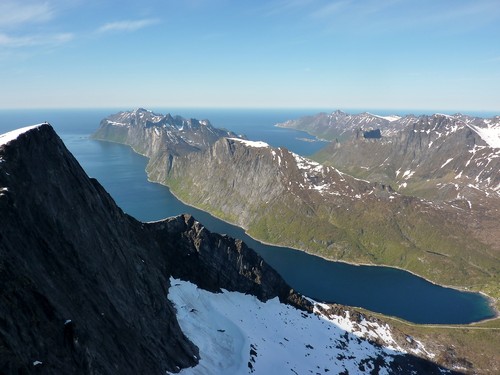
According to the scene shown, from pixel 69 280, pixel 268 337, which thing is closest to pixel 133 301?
pixel 69 280

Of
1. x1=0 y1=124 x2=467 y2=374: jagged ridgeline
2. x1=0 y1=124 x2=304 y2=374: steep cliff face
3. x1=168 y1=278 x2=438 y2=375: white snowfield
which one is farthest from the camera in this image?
x1=168 y1=278 x2=438 y2=375: white snowfield

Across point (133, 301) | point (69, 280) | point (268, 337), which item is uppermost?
point (69, 280)

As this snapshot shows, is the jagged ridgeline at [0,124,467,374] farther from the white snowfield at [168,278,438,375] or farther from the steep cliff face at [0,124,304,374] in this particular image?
the white snowfield at [168,278,438,375]

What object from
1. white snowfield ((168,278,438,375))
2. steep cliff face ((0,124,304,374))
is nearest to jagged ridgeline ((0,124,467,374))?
steep cliff face ((0,124,304,374))

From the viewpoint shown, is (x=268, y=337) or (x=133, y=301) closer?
(x=133, y=301)

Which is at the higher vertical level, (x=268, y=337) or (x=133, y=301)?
(x=133, y=301)

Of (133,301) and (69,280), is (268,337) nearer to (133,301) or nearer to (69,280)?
(133,301)

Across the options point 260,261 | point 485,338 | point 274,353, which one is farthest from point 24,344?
point 485,338
